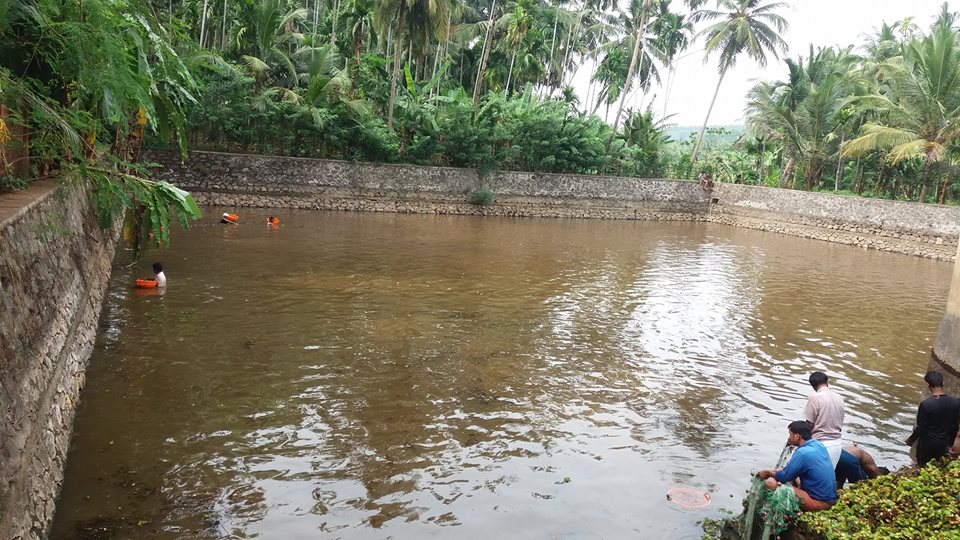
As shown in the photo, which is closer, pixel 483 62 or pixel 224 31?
pixel 224 31

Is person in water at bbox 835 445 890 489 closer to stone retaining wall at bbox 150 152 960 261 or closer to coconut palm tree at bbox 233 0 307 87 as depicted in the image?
stone retaining wall at bbox 150 152 960 261

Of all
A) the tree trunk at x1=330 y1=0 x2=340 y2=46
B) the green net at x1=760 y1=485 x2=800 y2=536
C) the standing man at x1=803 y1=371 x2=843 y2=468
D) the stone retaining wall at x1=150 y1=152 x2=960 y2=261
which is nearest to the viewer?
the green net at x1=760 y1=485 x2=800 y2=536

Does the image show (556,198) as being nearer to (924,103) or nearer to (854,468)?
(924,103)

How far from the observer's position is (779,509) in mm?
4891

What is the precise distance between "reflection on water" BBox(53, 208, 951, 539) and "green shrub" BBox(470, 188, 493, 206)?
13.0 m

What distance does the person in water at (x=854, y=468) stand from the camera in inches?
240

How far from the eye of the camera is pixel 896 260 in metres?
24.9

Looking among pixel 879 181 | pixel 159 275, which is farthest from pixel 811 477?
pixel 879 181

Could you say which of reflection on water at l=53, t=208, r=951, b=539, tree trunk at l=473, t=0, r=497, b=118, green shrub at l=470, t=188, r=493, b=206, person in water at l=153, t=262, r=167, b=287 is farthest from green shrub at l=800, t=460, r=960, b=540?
tree trunk at l=473, t=0, r=497, b=118

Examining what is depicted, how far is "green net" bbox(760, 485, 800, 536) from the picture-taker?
16.0 ft

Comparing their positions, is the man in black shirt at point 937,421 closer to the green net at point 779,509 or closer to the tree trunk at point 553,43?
the green net at point 779,509

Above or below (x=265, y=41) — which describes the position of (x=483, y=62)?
above

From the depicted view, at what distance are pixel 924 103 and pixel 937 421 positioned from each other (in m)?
23.8

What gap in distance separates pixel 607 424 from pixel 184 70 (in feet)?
20.1
